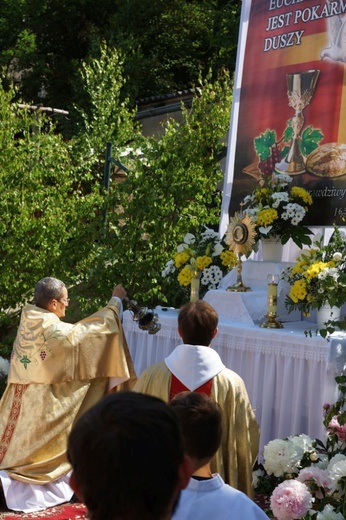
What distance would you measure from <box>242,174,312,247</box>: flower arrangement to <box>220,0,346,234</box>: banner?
31 cm

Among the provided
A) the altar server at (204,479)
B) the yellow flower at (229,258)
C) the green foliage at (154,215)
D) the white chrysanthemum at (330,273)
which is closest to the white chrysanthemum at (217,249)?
the yellow flower at (229,258)

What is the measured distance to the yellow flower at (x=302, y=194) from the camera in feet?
21.9

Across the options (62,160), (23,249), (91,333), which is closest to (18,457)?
(91,333)

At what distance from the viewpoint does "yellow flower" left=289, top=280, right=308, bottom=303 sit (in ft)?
19.1

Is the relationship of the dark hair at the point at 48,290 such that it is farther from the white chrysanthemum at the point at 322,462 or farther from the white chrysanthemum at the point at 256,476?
the white chrysanthemum at the point at 322,462

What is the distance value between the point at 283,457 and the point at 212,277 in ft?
8.02

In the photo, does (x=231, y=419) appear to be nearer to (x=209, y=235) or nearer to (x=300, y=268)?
(x=300, y=268)

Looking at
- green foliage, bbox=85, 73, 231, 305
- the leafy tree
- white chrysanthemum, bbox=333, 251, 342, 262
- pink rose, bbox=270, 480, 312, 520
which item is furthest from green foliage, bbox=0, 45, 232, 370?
the leafy tree

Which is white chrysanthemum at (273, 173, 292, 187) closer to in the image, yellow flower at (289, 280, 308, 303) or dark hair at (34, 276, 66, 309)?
yellow flower at (289, 280, 308, 303)

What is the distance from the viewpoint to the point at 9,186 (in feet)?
32.9

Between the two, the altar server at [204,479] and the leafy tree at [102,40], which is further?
the leafy tree at [102,40]

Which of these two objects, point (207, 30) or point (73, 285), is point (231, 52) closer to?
point (207, 30)

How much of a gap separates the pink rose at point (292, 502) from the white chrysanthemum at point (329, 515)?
68 millimetres

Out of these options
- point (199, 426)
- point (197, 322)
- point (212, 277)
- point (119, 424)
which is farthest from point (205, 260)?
point (119, 424)
